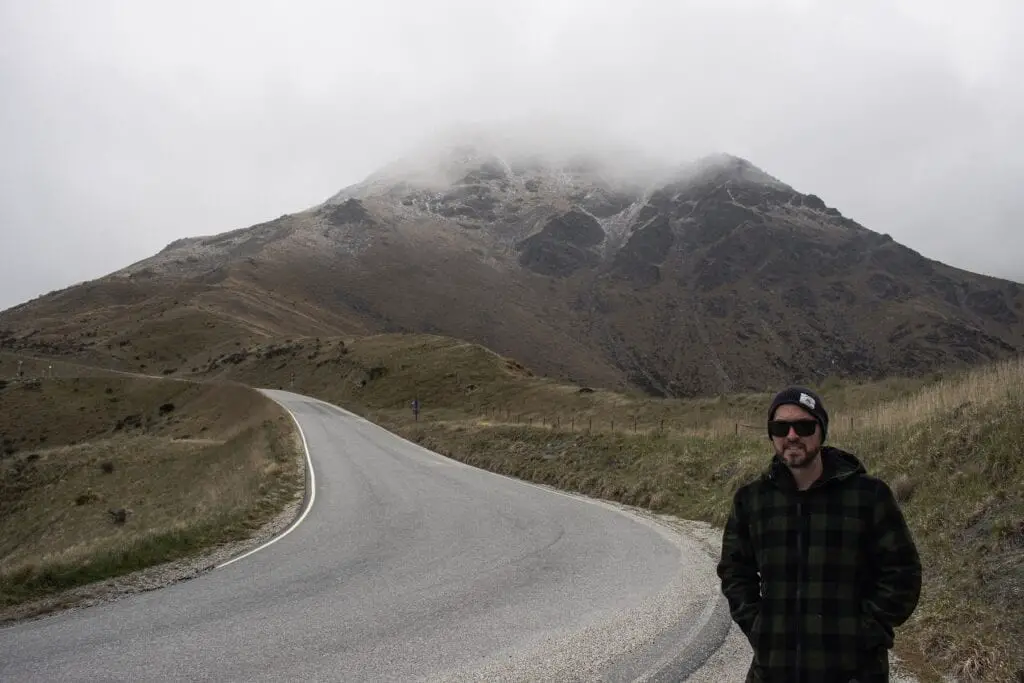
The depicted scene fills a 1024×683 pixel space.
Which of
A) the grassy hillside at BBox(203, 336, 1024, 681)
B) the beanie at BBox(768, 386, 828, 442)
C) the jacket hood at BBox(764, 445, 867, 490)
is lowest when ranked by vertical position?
the grassy hillside at BBox(203, 336, 1024, 681)

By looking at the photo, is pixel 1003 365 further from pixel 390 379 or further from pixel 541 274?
pixel 541 274

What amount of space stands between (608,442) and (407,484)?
6.87 metres

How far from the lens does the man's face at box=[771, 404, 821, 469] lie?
3445 millimetres

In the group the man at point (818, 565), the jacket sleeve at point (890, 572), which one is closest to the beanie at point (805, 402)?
the man at point (818, 565)

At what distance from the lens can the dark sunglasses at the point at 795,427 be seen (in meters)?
3.46

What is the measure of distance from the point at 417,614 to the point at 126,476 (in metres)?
28.1

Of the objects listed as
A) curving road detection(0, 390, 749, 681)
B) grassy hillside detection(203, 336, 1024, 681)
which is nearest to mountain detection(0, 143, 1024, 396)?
grassy hillside detection(203, 336, 1024, 681)

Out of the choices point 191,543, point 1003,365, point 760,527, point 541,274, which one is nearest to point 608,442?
point 1003,365

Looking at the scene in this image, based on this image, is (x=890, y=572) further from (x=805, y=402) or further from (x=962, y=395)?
(x=962, y=395)

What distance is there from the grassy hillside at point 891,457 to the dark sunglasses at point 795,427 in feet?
12.5

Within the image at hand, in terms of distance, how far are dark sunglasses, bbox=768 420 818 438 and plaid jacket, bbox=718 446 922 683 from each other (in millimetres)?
150

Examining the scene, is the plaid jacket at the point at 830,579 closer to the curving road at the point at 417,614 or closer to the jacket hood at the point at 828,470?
the jacket hood at the point at 828,470

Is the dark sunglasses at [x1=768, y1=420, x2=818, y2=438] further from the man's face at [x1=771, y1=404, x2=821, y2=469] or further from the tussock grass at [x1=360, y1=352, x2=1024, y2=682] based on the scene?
the tussock grass at [x1=360, y1=352, x2=1024, y2=682]

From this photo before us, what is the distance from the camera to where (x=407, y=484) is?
18906mm
